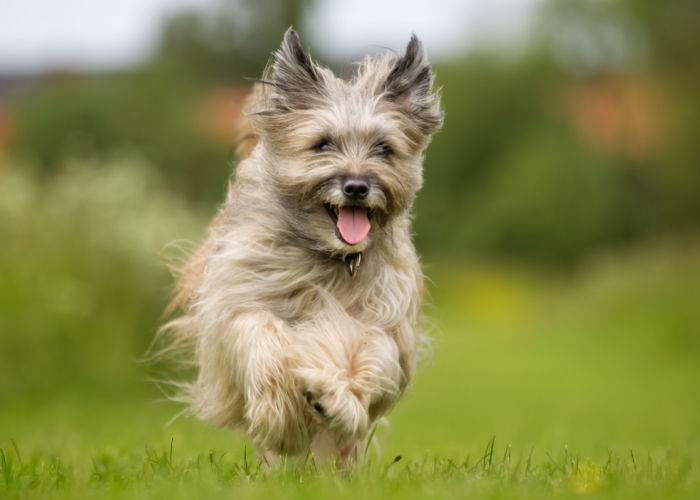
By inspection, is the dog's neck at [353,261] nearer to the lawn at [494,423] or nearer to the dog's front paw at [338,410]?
the dog's front paw at [338,410]

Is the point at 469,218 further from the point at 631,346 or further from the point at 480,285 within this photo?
the point at 631,346

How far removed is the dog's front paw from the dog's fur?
64 millimetres

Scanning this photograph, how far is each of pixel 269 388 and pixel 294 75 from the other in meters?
1.53

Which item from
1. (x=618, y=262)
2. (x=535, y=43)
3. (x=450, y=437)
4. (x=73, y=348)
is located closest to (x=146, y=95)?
(x=535, y=43)

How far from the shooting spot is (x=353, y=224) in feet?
16.0

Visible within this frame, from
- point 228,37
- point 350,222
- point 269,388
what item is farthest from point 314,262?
point 228,37

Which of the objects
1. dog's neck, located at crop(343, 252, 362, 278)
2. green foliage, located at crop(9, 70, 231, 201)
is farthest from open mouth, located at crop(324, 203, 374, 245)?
green foliage, located at crop(9, 70, 231, 201)

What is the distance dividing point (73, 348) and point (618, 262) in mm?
13995

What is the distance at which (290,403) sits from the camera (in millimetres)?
4691

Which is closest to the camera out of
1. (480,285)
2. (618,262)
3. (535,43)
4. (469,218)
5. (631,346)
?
(631,346)

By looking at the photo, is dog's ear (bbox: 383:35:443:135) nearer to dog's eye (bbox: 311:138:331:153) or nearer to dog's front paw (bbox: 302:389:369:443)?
dog's eye (bbox: 311:138:331:153)

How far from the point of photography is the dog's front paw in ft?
14.6

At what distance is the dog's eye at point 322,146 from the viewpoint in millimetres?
4992

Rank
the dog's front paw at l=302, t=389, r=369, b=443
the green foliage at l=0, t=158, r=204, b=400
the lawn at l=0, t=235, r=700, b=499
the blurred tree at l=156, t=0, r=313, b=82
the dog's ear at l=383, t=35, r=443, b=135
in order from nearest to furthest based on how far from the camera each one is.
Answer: the lawn at l=0, t=235, r=700, b=499, the dog's front paw at l=302, t=389, r=369, b=443, the dog's ear at l=383, t=35, r=443, b=135, the green foliage at l=0, t=158, r=204, b=400, the blurred tree at l=156, t=0, r=313, b=82
